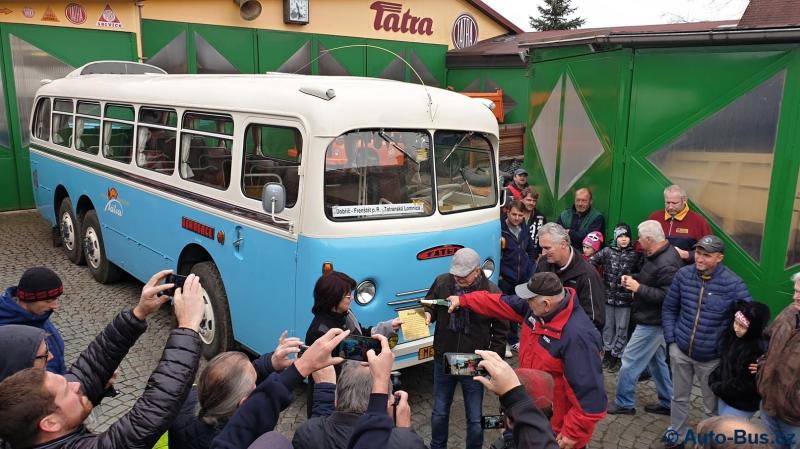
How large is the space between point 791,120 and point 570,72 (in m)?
2.74

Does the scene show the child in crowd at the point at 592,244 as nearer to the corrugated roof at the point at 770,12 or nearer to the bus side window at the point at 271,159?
the corrugated roof at the point at 770,12

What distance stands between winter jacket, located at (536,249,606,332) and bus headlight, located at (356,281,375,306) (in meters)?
1.45

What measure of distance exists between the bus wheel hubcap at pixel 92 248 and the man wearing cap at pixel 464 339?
5623 mm

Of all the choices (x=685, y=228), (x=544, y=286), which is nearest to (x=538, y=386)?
(x=544, y=286)

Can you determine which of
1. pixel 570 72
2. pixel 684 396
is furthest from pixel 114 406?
pixel 570 72

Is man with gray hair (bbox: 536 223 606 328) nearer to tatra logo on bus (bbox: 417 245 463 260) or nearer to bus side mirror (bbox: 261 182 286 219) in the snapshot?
tatra logo on bus (bbox: 417 245 463 260)

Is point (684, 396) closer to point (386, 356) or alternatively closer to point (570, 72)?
point (386, 356)

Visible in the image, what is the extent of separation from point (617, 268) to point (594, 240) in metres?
0.55

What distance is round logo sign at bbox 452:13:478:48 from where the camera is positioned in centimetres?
1845

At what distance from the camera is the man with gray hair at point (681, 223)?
231 inches

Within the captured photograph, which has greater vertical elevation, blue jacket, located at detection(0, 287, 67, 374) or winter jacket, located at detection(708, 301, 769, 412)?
blue jacket, located at detection(0, 287, 67, 374)

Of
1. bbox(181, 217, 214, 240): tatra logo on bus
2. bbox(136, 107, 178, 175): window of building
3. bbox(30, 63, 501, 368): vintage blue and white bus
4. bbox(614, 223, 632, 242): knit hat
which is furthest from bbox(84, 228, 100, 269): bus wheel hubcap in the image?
bbox(614, 223, 632, 242): knit hat

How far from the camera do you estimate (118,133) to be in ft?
23.7

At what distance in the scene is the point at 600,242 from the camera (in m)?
6.38
